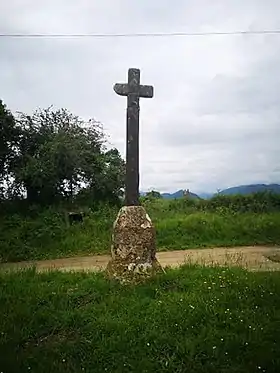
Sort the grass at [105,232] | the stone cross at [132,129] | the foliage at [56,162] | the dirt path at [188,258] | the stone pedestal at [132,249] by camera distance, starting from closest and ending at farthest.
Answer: the stone pedestal at [132,249] → the stone cross at [132,129] → the dirt path at [188,258] → the grass at [105,232] → the foliage at [56,162]

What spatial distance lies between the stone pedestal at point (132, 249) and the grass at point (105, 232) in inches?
210

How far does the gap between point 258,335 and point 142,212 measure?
3.04m

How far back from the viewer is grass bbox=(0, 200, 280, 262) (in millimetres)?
13281

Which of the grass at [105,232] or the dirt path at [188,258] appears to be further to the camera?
the grass at [105,232]

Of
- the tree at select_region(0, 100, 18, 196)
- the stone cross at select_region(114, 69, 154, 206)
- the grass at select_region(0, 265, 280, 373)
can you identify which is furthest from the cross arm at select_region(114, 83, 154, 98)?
the tree at select_region(0, 100, 18, 196)

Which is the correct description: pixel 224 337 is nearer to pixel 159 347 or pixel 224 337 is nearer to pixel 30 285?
pixel 159 347

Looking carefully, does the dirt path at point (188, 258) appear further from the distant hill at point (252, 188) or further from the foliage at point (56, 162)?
the foliage at point (56, 162)

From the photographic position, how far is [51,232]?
14359 mm

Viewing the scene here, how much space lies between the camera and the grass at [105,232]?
13281 mm

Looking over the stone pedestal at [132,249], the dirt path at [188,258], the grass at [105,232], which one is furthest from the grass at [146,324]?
the grass at [105,232]

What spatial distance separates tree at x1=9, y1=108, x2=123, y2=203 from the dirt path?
4.84m

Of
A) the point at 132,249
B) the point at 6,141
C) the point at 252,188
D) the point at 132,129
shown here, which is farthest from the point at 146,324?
the point at 6,141

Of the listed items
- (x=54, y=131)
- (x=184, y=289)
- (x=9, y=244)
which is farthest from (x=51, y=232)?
(x=184, y=289)

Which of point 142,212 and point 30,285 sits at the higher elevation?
point 142,212
